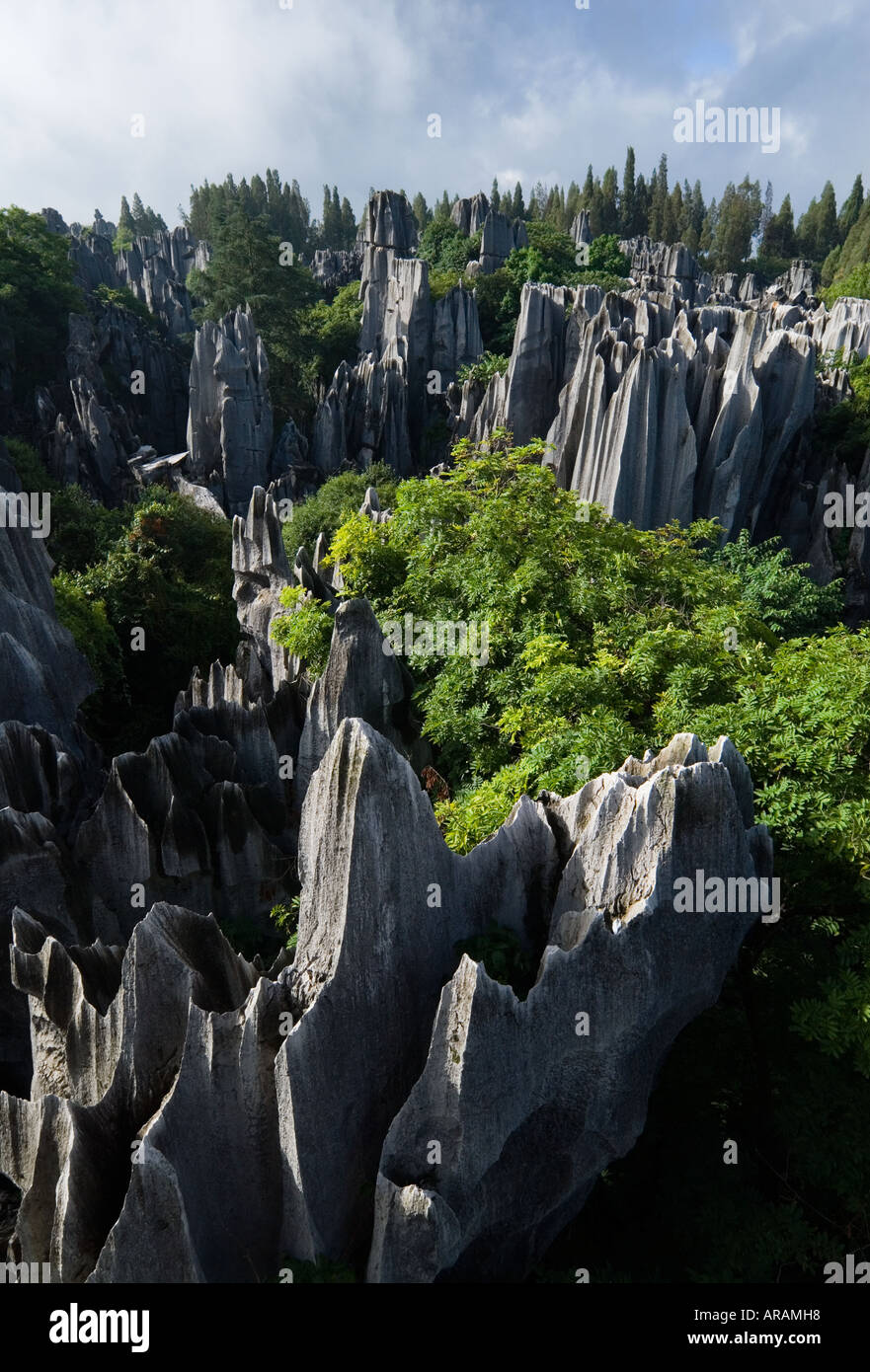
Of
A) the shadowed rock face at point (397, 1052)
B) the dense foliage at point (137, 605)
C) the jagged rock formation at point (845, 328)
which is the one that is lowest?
the shadowed rock face at point (397, 1052)

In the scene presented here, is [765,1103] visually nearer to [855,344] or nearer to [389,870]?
[389,870]

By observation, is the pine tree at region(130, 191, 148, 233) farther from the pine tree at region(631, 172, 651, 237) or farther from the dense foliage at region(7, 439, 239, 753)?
the dense foliage at region(7, 439, 239, 753)

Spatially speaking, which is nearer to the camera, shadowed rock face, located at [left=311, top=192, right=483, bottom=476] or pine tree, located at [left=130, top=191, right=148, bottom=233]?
shadowed rock face, located at [left=311, top=192, right=483, bottom=476]

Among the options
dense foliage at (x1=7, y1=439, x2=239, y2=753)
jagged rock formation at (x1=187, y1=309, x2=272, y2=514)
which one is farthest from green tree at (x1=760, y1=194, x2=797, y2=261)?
dense foliage at (x1=7, y1=439, x2=239, y2=753)

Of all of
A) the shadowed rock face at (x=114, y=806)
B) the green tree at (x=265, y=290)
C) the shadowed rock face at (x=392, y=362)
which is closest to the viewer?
the shadowed rock face at (x=114, y=806)

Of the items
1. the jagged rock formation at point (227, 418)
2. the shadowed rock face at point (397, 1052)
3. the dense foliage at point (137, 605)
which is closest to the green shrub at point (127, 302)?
the jagged rock formation at point (227, 418)

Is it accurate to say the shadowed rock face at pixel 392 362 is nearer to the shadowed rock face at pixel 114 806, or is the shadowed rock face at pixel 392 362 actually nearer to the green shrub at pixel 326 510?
the green shrub at pixel 326 510

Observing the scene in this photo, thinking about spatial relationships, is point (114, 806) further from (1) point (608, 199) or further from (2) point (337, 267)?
(1) point (608, 199)

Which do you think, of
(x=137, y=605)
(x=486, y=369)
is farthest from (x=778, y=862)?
(x=486, y=369)
